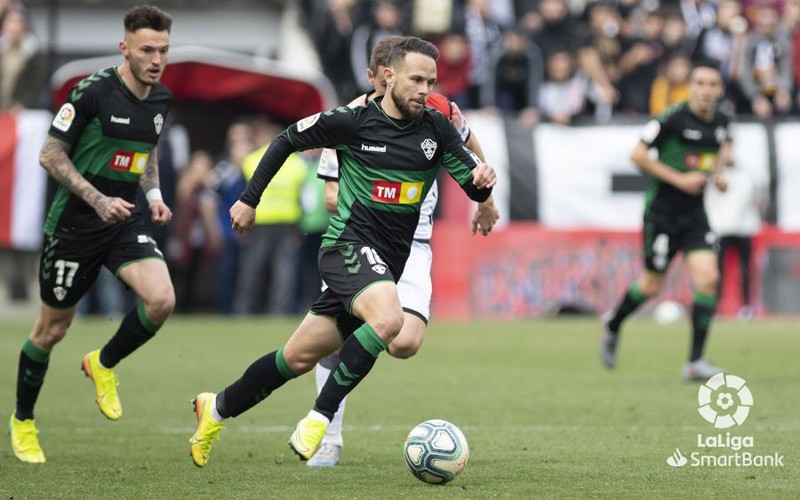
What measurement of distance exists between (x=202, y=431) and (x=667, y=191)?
597 centimetres

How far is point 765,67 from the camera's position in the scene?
20.0 metres

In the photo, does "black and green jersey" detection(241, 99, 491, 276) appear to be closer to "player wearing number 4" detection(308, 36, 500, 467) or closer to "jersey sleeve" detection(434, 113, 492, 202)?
"jersey sleeve" detection(434, 113, 492, 202)

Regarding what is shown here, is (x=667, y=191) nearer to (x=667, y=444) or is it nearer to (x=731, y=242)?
(x=667, y=444)

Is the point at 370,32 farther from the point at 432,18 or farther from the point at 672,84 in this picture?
the point at 672,84

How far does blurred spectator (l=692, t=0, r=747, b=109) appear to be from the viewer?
65.2 ft

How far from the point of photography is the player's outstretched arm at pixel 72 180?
8.36 metres

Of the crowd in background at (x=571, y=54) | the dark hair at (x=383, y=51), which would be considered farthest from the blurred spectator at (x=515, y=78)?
the dark hair at (x=383, y=51)

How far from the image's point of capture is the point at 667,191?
40.7 ft

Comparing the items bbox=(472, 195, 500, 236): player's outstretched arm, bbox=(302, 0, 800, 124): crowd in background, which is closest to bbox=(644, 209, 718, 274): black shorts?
bbox=(472, 195, 500, 236): player's outstretched arm

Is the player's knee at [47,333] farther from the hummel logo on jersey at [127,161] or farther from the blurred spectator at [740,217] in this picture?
the blurred spectator at [740,217]

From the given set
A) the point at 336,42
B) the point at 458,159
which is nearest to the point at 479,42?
the point at 336,42

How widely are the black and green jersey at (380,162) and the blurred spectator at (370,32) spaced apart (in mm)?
11734

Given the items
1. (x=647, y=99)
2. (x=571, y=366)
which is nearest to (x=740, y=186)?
(x=647, y=99)

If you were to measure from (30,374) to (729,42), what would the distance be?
13.7m
